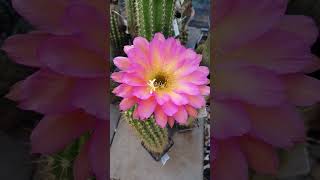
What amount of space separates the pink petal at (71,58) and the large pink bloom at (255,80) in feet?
0.38

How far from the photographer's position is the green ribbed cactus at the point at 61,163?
56 cm

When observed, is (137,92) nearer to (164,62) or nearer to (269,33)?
(164,62)

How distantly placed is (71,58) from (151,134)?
0.11 m

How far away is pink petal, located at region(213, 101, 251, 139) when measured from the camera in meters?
0.41

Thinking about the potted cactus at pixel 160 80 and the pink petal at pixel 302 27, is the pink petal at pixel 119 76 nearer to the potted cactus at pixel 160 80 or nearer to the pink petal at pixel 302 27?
the potted cactus at pixel 160 80

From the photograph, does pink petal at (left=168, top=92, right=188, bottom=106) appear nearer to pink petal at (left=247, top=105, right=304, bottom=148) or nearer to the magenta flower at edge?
the magenta flower at edge

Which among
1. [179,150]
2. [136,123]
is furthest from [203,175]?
[136,123]

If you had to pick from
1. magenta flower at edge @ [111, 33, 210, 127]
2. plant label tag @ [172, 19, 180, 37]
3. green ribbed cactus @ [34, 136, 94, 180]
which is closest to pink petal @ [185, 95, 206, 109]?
magenta flower at edge @ [111, 33, 210, 127]

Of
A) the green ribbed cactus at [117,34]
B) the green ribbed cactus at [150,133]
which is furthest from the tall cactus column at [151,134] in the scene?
the green ribbed cactus at [117,34]

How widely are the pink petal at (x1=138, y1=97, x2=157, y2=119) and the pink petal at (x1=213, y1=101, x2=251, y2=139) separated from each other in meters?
0.08

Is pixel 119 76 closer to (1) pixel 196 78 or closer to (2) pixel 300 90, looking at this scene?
(1) pixel 196 78

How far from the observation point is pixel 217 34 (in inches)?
16.8

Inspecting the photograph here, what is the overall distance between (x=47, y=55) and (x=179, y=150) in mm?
206

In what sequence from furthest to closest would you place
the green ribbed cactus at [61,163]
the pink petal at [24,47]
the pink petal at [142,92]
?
the green ribbed cactus at [61,163]
the pink petal at [24,47]
the pink petal at [142,92]
